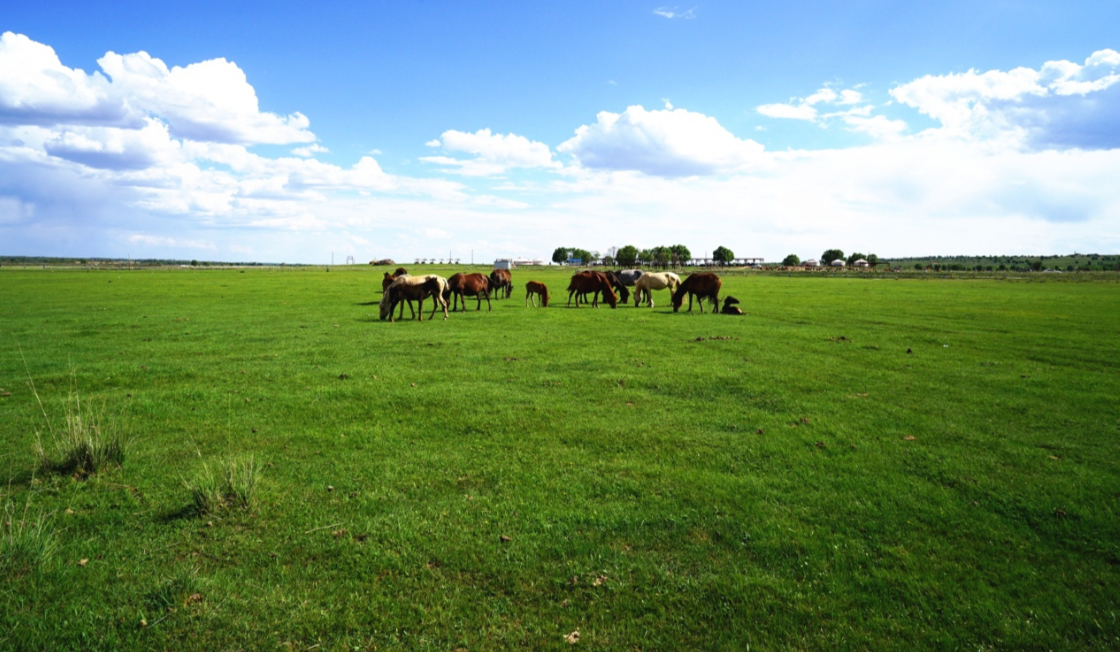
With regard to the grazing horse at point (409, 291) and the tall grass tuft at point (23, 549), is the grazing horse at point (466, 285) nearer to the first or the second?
the grazing horse at point (409, 291)

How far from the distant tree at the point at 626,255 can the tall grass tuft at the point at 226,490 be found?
138 metres

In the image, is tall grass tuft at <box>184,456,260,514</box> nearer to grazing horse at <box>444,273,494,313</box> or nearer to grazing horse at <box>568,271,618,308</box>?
grazing horse at <box>444,273,494,313</box>

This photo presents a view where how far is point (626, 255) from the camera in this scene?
510ft

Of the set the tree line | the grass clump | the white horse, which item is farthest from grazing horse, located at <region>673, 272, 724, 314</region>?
the tree line

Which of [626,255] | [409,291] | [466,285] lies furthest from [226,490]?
[626,255]

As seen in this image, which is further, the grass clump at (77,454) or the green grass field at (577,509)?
the grass clump at (77,454)

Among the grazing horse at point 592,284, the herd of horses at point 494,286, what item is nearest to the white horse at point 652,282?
the herd of horses at point 494,286

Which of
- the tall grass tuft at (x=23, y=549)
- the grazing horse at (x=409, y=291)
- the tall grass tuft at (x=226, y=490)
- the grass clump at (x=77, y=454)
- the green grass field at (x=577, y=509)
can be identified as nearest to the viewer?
the green grass field at (x=577, y=509)

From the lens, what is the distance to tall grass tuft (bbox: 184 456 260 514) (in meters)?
5.70

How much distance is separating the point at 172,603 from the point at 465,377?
25.2 feet

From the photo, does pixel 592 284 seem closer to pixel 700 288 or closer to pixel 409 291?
pixel 700 288

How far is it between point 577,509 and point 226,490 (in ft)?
12.7

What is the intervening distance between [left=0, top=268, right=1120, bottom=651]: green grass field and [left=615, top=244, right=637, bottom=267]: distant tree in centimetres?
13343

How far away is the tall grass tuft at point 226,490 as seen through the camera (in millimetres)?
5695
